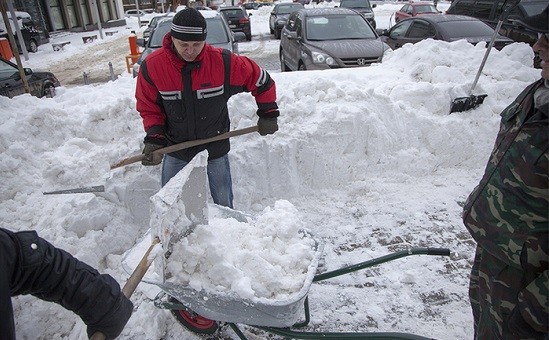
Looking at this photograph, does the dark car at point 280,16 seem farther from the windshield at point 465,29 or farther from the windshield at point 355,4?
the windshield at point 465,29

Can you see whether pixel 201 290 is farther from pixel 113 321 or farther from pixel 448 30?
pixel 448 30

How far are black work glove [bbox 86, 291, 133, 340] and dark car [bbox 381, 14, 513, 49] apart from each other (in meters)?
8.35

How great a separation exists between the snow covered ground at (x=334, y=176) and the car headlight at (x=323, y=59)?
1.20 metres

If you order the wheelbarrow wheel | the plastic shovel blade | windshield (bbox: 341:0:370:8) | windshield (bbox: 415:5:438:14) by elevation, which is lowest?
the wheelbarrow wheel

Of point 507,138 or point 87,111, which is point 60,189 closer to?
point 87,111

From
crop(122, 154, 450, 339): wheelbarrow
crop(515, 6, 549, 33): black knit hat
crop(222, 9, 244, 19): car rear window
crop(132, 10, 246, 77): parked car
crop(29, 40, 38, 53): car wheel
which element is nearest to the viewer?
crop(515, 6, 549, 33): black knit hat

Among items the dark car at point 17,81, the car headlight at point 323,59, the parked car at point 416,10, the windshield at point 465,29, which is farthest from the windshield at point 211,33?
the parked car at point 416,10

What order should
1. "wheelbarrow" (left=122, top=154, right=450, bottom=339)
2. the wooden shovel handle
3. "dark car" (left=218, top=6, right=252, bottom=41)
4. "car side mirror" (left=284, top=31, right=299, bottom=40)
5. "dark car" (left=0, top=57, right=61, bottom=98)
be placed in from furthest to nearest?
1. "dark car" (left=218, top=6, right=252, bottom=41)
2. "car side mirror" (left=284, top=31, right=299, bottom=40)
3. "dark car" (left=0, top=57, right=61, bottom=98)
4. the wooden shovel handle
5. "wheelbarrow" (left=122, top=154, right=450, bottom=339)

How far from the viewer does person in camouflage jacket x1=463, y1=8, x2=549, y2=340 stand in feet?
4.77

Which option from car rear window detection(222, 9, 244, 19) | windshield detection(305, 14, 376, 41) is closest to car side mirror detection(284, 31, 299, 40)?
windshield detection(305, 14, 376, 41)

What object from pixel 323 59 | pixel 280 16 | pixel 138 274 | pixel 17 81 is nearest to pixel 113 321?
pixel 138 274

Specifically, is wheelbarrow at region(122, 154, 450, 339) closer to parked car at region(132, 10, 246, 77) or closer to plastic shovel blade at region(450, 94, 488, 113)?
plastic shovel blade at region(450, 94, 488, 113)

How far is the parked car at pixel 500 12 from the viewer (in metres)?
8.27

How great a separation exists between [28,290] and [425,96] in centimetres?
505
